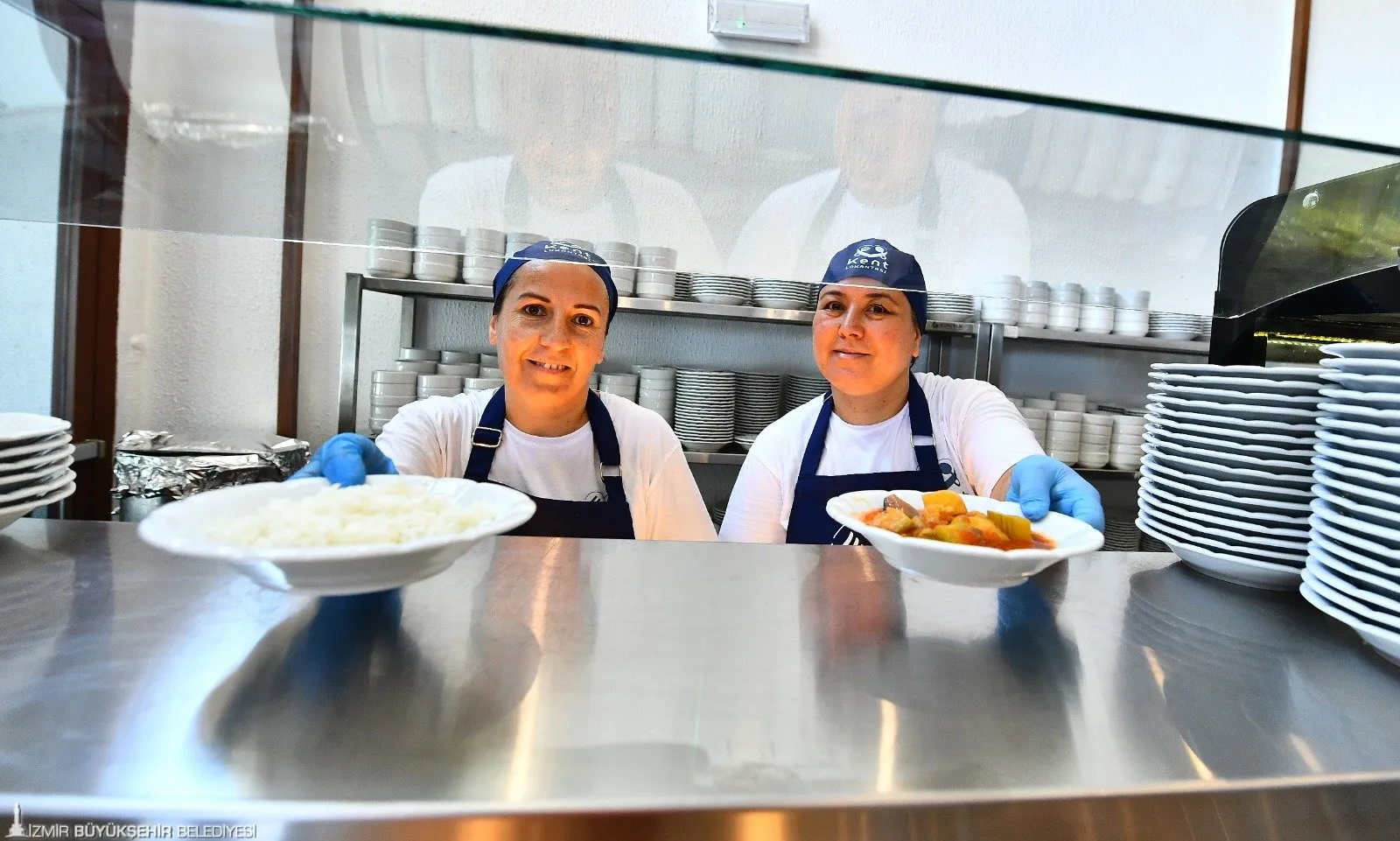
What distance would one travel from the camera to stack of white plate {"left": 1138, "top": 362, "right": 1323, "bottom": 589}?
859 mm

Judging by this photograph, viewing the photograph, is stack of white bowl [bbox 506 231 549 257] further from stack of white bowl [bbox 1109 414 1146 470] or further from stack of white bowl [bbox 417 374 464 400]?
stack of white bowl [bbox 1109 414 1146 470]

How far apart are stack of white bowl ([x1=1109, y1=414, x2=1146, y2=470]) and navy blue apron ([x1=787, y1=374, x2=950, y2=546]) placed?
1.49 meters

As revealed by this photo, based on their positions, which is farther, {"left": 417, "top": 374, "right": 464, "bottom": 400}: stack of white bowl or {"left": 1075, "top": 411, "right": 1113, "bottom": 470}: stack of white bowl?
{"left": 1075, "top": 411, "right": 1113, "bottom": 470}: stack of white bowl

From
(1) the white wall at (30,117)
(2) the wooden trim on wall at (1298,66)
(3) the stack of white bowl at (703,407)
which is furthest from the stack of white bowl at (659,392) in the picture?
(2) the wooden trim on wall at (1298,66)

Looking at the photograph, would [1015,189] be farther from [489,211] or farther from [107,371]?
[107,371]

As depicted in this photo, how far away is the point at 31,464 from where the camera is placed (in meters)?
0.86

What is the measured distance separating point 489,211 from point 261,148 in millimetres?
245

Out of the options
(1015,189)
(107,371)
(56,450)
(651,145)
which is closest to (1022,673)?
(1015,189)

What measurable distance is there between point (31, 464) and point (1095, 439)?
11.5ft

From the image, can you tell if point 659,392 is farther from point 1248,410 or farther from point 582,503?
point 1248,410

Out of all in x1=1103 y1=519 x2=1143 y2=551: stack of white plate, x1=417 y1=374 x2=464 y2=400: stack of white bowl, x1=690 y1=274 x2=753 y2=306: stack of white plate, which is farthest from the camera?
x1=1103 y1=519 x2=1143 y2=551: stack of white plate

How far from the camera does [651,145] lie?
73 centimetres

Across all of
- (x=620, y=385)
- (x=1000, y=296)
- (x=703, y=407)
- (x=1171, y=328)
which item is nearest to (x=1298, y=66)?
(x=1171, y=328)

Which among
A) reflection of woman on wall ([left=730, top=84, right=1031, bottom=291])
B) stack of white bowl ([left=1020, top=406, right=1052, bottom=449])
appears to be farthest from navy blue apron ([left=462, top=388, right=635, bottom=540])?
stack of white bowl ([left=1020, top=406, right=1052, bottom=449])
